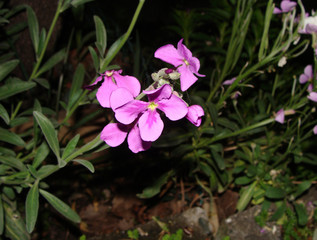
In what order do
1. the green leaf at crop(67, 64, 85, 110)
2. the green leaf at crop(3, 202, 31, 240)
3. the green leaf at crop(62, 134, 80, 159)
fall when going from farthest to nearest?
the green leaf at crop(67, 64, 85, 110), the green leaf at crop(3, 202, 31, 240), the green leaf at crop(62, 134, 80, 159)

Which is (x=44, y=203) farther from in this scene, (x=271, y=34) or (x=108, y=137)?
(x=271, y=34)

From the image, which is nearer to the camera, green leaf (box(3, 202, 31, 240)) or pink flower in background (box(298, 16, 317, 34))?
pink flower in background (box(298, 16, 317, 34))

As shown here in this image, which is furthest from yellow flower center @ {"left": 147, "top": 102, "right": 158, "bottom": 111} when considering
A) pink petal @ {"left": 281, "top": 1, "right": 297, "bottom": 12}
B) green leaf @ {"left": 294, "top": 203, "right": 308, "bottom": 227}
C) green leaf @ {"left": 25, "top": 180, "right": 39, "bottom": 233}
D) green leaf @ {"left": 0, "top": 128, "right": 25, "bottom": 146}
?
green leaf @ {"left": 294, "top": 203, "right": 308, "bottom": 227}

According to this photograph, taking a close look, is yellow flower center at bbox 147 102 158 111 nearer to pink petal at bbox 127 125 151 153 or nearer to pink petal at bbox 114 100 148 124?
pink petal at bbox 114 100 148 124

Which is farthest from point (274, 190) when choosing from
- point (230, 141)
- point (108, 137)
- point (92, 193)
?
point (108, 137)

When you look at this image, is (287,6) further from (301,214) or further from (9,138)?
(9,138)

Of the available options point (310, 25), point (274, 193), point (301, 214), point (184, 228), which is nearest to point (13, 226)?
point (184, 228)

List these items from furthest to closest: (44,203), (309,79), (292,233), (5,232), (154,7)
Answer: (154,7), (44,203), (292,233), (309,79), (5,232)

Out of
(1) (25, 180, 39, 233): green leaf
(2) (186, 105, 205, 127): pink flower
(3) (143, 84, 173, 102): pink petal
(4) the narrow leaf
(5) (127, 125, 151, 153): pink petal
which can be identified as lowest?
(1) (25, 180, 39, 233): green leaf
